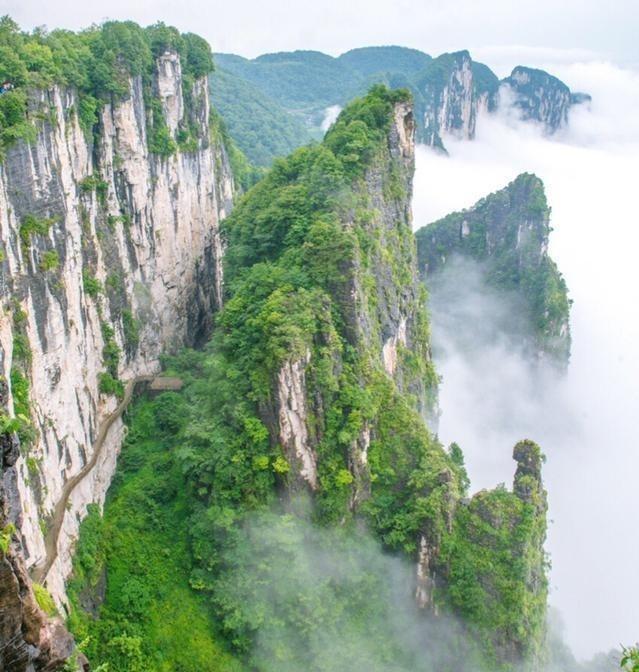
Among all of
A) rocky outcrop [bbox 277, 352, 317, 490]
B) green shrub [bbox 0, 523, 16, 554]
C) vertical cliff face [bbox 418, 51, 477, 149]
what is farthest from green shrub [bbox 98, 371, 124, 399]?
vertical cliff face [bbox 418, 51, 477, 149]

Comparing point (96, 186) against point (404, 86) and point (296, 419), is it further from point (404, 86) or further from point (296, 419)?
point (404, 86)

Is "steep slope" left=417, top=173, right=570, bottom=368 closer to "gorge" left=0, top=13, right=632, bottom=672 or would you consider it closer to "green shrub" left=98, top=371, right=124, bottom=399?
"gorge" left=0, top=13, right=632, bottom=672

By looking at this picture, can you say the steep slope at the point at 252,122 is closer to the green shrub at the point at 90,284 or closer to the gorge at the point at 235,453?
the gorge at the point at 235,453

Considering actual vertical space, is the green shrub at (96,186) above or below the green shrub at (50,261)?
above

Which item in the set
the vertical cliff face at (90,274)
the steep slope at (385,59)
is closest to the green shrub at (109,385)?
the vertical cliff face at (90,274)

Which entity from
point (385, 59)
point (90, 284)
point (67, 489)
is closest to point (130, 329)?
point (90, 284)
